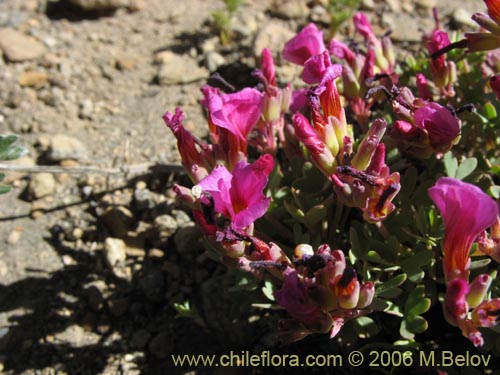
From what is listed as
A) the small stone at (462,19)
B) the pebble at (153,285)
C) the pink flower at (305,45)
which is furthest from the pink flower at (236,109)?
the small stone at (462,19)

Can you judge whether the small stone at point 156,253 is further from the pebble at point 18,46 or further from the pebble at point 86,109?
the pebble at point 18,46

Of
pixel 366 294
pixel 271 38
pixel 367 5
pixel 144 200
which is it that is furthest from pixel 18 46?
pixel 366 294

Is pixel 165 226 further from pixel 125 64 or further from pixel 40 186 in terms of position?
pixel 125 64

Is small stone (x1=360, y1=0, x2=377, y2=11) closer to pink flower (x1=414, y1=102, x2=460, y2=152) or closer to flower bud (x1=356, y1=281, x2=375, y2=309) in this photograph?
pink flower (x1=414, y1=102, x2=460, y2=152)

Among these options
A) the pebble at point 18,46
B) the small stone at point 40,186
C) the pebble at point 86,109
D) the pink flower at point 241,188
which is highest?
the pink flower at point 241,188

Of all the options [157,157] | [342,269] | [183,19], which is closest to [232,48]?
[183,19]

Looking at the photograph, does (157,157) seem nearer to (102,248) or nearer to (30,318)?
(102,248)

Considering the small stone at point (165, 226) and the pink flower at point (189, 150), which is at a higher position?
the pink flower at point (189, 150)
